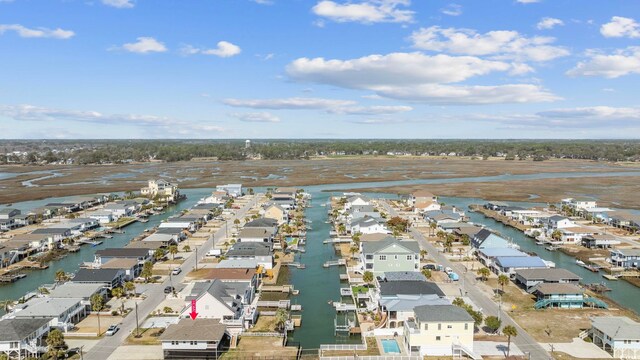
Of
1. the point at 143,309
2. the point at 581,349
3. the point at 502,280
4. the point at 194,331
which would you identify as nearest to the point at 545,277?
the point at 502,280

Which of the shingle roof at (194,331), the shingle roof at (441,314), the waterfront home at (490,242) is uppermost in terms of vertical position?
the waterfront home at (490,242)

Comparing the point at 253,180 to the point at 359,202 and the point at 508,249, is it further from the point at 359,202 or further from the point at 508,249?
the point at 508,249

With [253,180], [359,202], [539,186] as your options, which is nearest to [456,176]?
[539,186]

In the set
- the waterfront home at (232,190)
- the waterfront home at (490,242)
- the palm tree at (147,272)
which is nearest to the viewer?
the palm tree at (147,272)

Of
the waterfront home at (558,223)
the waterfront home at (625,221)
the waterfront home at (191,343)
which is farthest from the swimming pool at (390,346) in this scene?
the waterfront home at (625,221)

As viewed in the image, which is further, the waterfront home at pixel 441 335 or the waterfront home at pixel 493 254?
the waterfront home at pixel 493 254

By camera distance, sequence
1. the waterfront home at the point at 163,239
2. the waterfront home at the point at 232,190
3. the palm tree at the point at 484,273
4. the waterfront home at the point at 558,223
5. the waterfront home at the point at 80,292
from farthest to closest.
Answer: the waterfront home at the point at 232,190 < the waterfront home at the point at 558,223 < the waterfront home at the point at 163,239 < the palm tree at the point at 484,273 < the waterfront home at the point at 80,292

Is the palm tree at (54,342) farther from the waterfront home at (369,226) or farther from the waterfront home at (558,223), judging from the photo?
the waterfront home at (558,223)

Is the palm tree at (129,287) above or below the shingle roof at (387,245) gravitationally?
below
